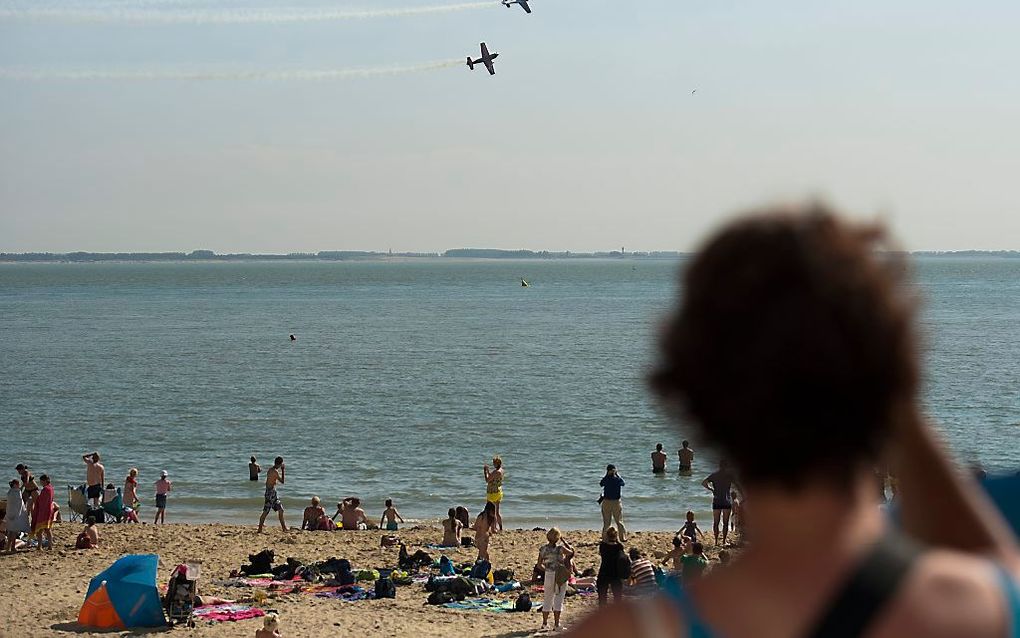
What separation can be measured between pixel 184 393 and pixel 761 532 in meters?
56.5

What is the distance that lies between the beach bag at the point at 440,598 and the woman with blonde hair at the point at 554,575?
2155mm

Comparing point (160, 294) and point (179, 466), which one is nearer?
point (179, 466)

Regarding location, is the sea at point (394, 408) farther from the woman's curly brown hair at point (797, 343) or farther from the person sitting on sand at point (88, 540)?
the person sitting on sand at point (88, 540)

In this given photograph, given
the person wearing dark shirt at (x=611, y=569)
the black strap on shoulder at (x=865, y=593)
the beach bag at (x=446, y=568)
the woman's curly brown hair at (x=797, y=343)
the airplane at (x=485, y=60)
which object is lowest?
the beach bag at (x=446, y=568)

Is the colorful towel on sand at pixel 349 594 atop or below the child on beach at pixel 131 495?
atop

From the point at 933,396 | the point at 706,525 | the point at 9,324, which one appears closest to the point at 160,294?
the point at 9,324

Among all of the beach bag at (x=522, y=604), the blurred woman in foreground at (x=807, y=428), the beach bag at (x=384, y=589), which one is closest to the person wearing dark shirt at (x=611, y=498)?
the beach bag at (x=522, y=604)

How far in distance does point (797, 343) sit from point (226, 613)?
16.6 m

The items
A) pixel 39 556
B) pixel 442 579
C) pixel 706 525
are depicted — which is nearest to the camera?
pixel 442 579

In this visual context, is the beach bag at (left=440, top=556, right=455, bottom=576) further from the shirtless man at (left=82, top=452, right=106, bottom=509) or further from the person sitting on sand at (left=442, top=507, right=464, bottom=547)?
the shirtless man at (left=82, top=452, right=106, bottom=509)

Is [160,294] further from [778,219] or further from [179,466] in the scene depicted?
[778,219]

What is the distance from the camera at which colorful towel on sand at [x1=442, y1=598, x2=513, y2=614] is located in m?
17.2

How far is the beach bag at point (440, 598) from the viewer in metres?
17.6

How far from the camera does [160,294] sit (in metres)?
174
